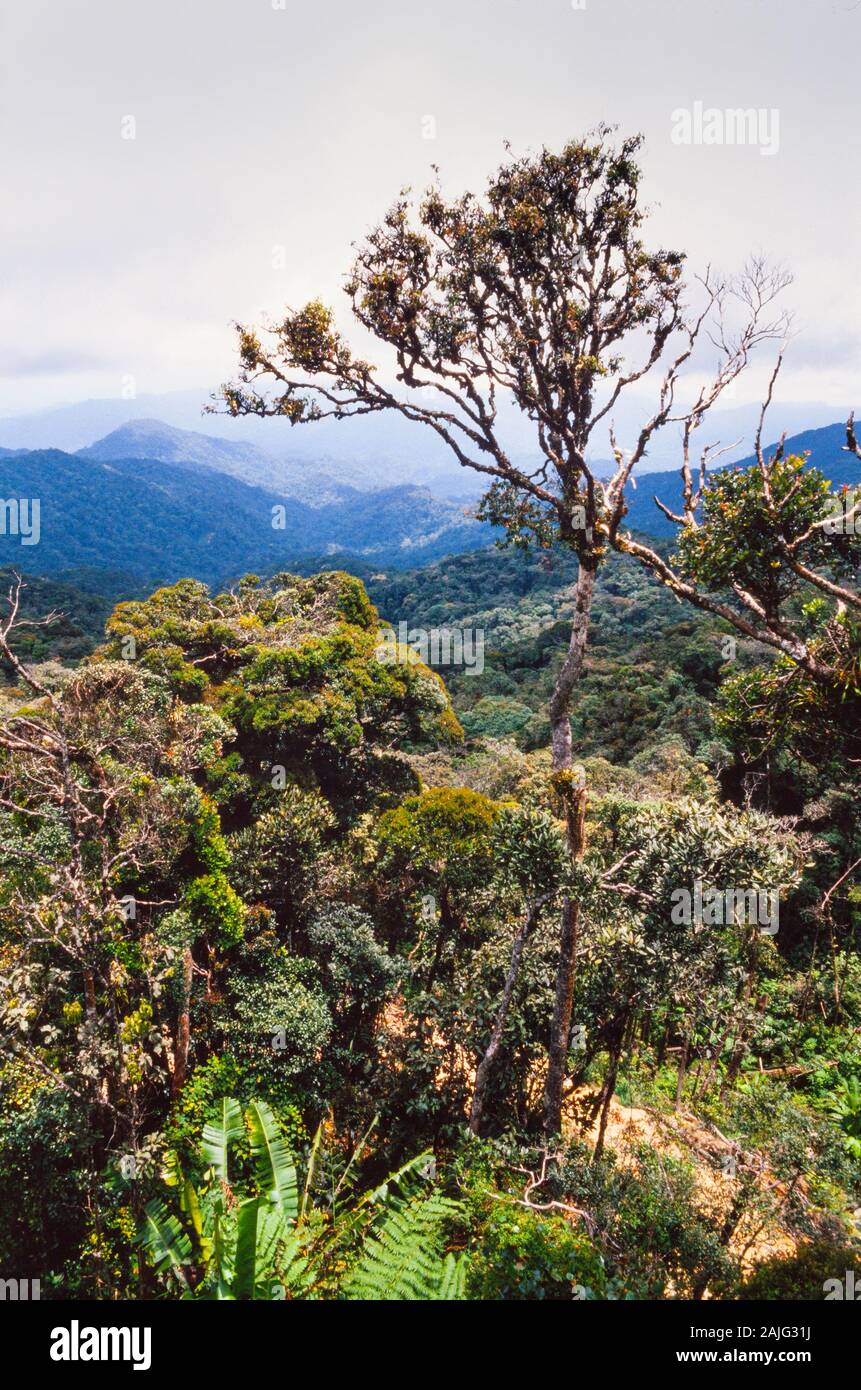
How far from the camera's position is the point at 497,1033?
348 inches

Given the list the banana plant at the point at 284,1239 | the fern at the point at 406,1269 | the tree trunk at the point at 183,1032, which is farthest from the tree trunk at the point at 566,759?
the tree trunk at the point at 183,1032

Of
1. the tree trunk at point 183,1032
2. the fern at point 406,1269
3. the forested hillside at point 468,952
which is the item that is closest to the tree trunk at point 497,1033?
the forested hillside at point 468,952

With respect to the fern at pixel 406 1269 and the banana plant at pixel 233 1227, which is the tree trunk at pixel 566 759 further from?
the banana plant at pixel 233 1227

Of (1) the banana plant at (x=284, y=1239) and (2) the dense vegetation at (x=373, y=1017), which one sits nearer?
(1) the banana plant at (x=284, y=1239)

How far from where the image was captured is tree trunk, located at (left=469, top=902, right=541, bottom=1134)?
8.52 metres

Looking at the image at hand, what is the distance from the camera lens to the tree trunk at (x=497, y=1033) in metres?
8.52

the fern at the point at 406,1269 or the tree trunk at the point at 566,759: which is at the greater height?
the tree trunk at the point at 566,759

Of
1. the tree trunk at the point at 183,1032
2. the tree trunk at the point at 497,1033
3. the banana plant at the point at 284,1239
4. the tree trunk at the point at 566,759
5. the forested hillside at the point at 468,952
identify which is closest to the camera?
the banana plant at the point at 284,1239

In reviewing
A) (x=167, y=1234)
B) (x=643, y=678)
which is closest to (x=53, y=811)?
(x=167, y=1234)

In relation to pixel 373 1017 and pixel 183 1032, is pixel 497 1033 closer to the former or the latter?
pixel 373 1017

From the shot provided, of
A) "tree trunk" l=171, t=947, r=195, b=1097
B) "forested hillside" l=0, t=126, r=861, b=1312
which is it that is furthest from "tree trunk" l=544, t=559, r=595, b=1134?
"tree trunk" l=171, t=947, r=195, b=1097

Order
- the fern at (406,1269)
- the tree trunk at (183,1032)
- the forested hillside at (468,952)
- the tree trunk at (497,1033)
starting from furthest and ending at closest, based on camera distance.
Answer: the tree trunk at (183,1032) < the tree trunk at (497,1033) < the forested hillside at (468,952) < the fern at (406,1269)

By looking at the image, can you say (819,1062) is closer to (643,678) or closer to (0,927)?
(0,927)
